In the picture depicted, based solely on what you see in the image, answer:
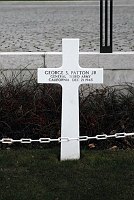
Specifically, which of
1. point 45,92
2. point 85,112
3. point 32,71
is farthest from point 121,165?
point 32,71

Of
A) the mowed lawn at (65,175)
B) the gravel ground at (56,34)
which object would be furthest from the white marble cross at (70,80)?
the gravel ground at (56,34)

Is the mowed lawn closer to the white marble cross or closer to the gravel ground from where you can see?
the white marble cross

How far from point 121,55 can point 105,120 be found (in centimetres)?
97

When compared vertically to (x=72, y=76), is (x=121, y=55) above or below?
above

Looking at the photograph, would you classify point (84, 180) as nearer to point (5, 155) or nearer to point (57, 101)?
point (5, 155)

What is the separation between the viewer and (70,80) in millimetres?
5590

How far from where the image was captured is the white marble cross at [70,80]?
557 centimetres

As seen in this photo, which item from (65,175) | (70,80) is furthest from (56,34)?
(65,175)

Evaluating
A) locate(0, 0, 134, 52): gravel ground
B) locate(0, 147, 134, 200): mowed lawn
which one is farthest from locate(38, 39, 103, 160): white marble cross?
locate(0, 0, 134, 52): gravel ground

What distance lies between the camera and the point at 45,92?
6.51 meters

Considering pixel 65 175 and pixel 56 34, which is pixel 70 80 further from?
pixel 56 34

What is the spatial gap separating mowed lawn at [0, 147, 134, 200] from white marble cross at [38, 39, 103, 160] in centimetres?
23

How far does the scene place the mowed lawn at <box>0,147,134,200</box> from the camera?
4.83 m

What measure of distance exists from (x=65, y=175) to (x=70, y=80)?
1040 millimetres
